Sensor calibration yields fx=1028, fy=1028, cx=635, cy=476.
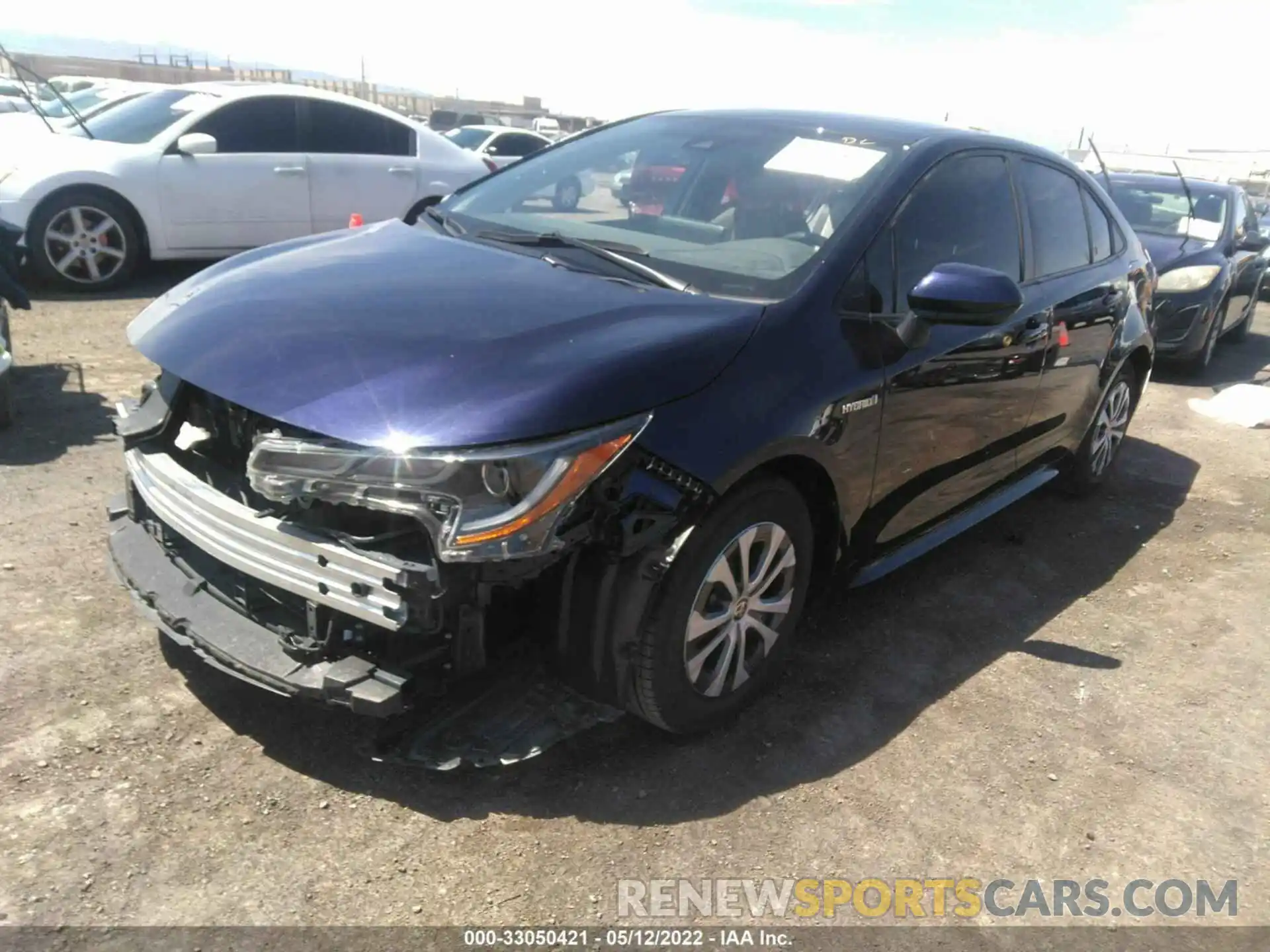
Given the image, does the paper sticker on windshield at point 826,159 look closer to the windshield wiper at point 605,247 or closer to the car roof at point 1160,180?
the windshield wiper at point 605,247

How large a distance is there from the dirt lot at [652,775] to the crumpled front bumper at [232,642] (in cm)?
34

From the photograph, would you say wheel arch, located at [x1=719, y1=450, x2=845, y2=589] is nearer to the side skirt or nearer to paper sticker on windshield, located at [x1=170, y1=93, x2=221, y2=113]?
the side skirt

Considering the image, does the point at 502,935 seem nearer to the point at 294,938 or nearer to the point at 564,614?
the point at 294,938

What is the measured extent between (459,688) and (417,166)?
7375mm

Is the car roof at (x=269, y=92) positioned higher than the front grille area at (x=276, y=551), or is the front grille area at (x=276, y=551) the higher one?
the car roof at (x=269, y=92)

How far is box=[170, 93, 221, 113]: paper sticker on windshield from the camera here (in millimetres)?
8180

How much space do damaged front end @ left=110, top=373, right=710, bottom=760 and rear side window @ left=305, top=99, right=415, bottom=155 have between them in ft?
21.5

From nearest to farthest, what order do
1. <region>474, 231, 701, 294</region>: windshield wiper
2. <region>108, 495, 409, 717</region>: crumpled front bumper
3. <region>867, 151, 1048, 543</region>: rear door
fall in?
<region>108, 495, 409, 717</region>: crumpled front bumper → <region>474, 231, 701, 294</region>: windshield wiper → <region>867, 151, 1048, 543</region>: rear door

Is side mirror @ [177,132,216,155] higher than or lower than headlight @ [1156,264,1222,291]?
higher

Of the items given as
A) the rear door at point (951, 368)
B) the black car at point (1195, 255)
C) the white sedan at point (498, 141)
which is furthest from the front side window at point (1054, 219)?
the white sedan at point (498, 141)

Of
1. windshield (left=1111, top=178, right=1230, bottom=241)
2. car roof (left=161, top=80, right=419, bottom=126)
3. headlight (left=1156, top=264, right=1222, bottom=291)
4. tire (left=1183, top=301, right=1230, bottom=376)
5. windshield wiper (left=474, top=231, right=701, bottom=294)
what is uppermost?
car roof (left=161, top=80, right=419, bottom=126)

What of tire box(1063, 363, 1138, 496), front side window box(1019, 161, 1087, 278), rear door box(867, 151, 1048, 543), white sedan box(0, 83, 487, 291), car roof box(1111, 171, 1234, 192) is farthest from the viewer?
car roof box(1111, 171, 1234, 192)

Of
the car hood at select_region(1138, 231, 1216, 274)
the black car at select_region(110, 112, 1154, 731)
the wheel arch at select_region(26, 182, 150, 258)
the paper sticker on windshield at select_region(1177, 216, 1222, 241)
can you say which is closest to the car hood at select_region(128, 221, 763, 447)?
the black car at select_region(110, 112, 1154, 731)

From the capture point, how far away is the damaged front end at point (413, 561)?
7.47 feet
